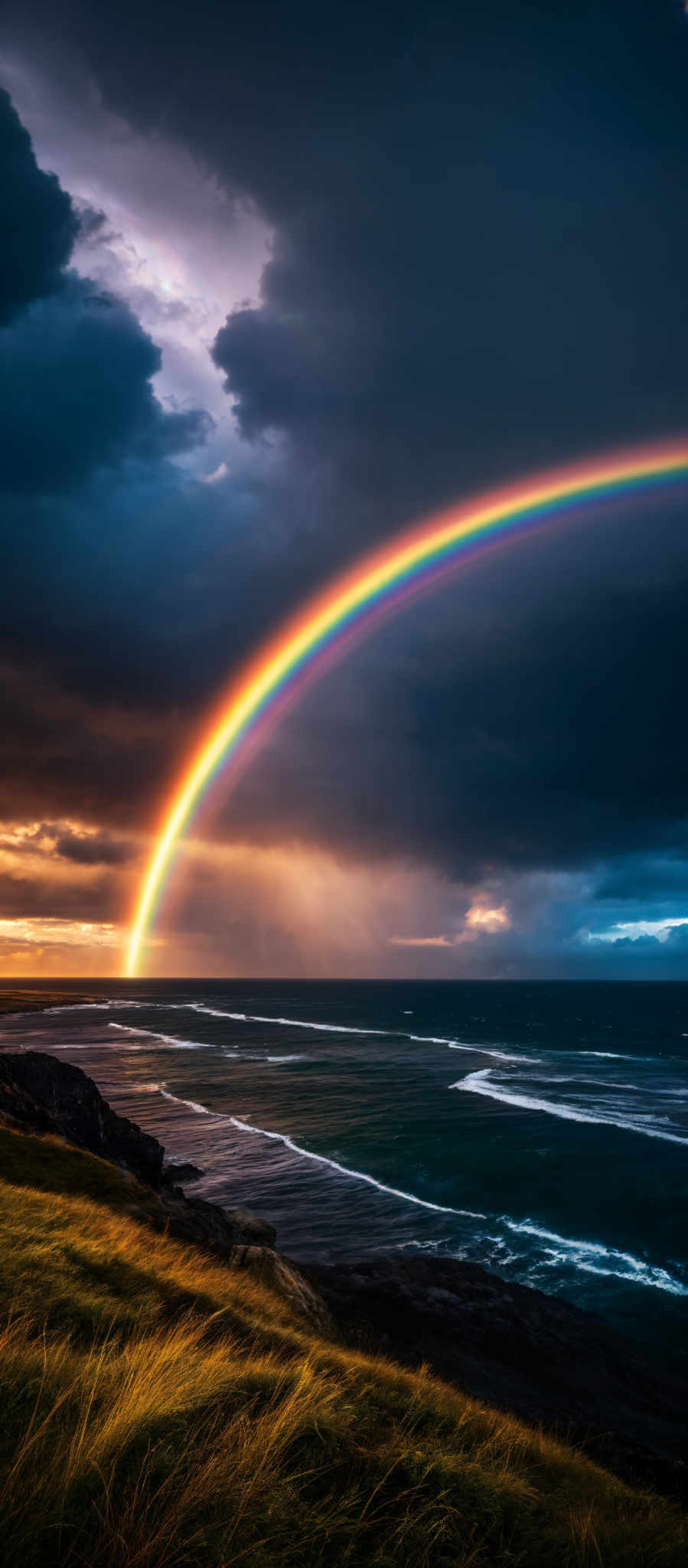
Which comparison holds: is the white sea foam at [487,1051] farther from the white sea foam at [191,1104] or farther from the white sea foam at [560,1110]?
the white sea foam at [191,1104]

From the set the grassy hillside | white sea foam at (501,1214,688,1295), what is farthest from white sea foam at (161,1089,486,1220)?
the grassy hillside

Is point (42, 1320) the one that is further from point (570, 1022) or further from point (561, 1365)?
point (570, 1022)

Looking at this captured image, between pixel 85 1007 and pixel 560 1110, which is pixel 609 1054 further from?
pixel 85 1007

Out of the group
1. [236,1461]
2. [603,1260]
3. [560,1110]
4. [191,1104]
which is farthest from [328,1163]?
[236,1461]

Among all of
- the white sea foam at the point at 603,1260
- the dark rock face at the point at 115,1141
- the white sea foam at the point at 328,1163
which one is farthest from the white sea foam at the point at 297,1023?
the dark rock face at the point at 115,1141

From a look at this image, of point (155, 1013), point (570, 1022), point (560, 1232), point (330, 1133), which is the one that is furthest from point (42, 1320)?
point (155, 1013)

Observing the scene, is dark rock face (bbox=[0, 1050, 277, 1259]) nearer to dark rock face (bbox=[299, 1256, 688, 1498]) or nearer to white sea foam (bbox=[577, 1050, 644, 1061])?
dark rock face (bbox=[299, 1256, 688, 1498])
